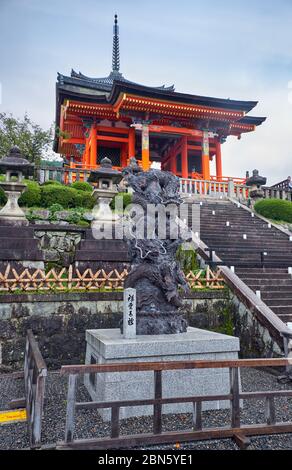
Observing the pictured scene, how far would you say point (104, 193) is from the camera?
10297 mm

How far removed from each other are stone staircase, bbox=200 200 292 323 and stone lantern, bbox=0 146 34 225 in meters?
5.95

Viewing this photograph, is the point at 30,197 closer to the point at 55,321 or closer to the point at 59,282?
the point at 59,282

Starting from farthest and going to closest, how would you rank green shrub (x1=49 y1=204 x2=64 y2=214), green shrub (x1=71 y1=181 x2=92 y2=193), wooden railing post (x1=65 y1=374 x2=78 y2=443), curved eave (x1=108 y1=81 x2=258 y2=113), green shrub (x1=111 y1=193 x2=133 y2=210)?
curved eave (x1=108 y1=81 x2=258 y2=113), green shrub (x1=71 y1=181 x2=92 y2=193), green shrub (x1=111 y1=193 x2=133 y2=210), green shrub (x1=49 y1=204 x2=64 y2=214), wooden railing post (x1=65 y1=374 x2=78 y2=443)

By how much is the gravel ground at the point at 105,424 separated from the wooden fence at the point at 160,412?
0.08 meters

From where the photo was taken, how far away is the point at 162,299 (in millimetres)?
5246

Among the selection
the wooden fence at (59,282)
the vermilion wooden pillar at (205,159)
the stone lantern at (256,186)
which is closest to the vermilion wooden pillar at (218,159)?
the vermilion wooden pillar at (205,159)

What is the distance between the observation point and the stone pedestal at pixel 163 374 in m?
3.95

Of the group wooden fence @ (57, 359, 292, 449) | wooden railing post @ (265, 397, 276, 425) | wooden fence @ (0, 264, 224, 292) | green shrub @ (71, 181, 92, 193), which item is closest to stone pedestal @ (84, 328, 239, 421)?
wooden fence @ (57, 359, 292, 449)

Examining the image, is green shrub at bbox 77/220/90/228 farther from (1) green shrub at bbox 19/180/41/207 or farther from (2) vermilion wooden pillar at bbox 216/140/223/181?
(2) vermilion wooden pillar at bbox 216/140/223/181

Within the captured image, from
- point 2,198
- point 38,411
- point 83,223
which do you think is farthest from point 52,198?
point 38,411

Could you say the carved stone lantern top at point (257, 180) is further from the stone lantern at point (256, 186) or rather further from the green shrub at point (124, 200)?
the green shrub at point (124, 200)

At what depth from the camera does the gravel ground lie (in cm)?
334
